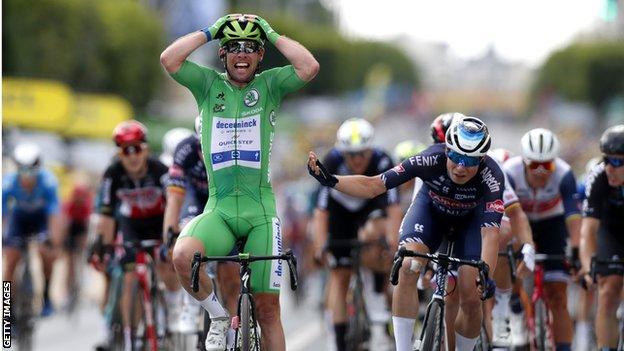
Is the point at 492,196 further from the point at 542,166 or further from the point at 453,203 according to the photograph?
the point at 542,166

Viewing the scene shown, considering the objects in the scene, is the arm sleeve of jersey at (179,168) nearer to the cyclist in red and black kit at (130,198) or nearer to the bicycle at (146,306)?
the cyclist in red and black kit at (130,198)

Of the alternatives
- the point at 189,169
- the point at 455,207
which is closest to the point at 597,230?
the point at 455,207

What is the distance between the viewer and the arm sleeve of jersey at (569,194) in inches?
475

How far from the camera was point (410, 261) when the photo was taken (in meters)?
9.54

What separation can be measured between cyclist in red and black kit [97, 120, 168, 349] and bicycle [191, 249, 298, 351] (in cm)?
331

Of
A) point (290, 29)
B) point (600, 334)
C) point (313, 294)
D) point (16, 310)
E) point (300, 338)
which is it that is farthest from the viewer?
point (290, 29)

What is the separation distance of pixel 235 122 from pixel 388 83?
174 metres

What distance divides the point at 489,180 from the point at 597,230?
2.11 metres

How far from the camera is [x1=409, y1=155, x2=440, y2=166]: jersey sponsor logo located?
958 cm

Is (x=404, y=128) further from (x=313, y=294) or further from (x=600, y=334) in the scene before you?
(x=600, y=334)

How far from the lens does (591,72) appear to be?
519 ft

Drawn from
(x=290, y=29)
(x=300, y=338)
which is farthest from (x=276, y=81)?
(x=290, y=29)

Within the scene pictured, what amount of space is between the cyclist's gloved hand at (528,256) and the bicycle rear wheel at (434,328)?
56.1 inches

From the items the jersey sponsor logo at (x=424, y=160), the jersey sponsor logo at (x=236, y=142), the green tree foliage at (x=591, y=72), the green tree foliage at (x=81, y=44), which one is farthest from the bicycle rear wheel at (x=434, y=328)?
the green tree foliage at (x=591, y=72)
